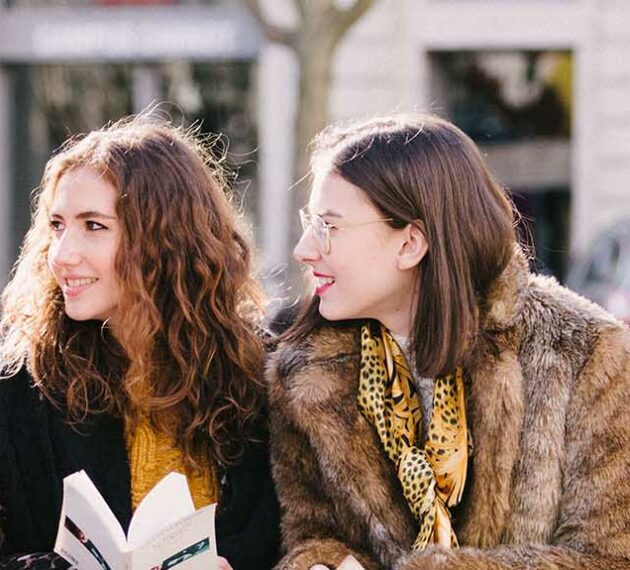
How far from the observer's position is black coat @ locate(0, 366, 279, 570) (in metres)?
3.40

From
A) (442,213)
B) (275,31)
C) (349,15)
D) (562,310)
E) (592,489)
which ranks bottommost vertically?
(592,489)

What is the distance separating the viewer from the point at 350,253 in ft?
10.9

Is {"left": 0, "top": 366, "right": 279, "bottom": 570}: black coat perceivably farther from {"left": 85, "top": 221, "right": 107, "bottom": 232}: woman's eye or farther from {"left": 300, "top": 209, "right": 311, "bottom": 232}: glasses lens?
{"left": 300, "top": 209, "right": 311, "bottom": 232}: glasses lens

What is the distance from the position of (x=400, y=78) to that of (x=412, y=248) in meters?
10.7

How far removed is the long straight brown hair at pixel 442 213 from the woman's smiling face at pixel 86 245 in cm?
61

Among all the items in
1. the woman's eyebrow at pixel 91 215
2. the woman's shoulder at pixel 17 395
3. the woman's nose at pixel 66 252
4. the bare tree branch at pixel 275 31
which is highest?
the bare tree branch at pixel 275 31

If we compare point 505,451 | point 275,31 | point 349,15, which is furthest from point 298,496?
point 275,31

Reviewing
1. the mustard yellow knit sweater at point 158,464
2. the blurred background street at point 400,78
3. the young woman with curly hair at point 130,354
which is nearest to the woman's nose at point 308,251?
the young woman with curly hair at point 130,354

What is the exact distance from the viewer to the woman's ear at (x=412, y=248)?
10.9 ft

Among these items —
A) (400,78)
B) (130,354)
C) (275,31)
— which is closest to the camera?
(130,354)

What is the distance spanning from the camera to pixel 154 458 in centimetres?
352

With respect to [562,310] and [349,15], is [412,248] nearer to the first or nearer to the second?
[562,310]

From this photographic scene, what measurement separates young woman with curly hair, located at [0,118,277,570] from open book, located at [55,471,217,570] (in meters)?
0.35

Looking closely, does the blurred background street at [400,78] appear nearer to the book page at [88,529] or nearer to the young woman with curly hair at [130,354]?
the young woman with curly hair at [130,354]
